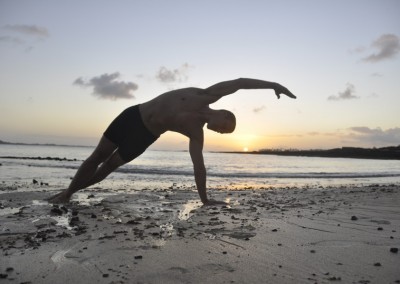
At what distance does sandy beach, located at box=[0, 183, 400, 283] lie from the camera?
2480mm

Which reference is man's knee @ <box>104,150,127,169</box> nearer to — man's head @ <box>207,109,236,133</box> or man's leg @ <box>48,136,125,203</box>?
man's leg @ <box>48,136,125,203</box>

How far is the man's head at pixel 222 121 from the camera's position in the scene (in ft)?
17.4

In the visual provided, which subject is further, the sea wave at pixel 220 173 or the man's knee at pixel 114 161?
the sea wave at pixel 220 173

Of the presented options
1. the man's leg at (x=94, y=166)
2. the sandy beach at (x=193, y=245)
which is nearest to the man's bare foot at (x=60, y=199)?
the man's leg at (x=94, y=166)

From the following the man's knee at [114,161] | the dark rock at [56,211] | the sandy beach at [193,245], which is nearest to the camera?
the sandy beach at [193,245]

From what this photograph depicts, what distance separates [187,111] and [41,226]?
8.27 feet

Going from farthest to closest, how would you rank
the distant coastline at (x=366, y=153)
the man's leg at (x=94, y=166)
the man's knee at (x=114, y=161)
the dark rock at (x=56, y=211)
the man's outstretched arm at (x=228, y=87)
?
the distant coastline at (x=366, y=153) → the man's knee at (x=114, y=161) → the man's leg at (x=94, y=166) → the man's outstretched arm at (x=228, y=87) → the dark rock at (x=56, y=211)

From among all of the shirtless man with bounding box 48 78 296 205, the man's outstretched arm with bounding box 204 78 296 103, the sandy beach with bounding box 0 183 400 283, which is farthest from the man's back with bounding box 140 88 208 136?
the sandy beach with bounding box 0 183 400 283

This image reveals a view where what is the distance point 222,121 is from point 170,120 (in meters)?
0.78

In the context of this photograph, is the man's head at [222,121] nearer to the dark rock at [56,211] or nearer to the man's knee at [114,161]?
the man's knee at [114,161]

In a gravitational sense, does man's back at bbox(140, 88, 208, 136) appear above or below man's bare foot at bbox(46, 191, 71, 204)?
above

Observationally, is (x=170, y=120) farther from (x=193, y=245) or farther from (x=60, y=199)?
(x=193, y=245)

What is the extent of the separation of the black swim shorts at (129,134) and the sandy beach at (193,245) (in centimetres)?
92

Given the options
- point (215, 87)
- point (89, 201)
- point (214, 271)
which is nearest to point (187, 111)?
point (215, 87)
